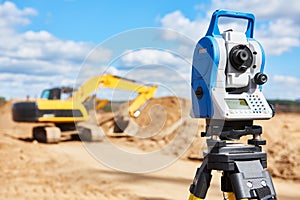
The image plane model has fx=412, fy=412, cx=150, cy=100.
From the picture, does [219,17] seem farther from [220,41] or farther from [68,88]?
[68,88]

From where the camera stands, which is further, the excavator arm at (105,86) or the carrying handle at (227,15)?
the excavator arm at (105,86)

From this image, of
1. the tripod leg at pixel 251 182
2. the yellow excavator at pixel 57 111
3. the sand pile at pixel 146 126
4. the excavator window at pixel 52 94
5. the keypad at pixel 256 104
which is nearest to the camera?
the tripod leg at pixel 251 182

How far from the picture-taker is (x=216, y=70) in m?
2.71

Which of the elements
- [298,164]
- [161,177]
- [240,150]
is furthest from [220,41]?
[298,164]

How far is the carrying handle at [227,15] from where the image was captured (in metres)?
2.87

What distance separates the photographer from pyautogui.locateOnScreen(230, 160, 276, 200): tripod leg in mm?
2623

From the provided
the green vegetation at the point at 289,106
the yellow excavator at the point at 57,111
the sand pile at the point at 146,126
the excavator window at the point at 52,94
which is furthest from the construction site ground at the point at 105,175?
the green vegetation at the point at 289,106

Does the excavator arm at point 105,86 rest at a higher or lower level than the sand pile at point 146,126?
higher

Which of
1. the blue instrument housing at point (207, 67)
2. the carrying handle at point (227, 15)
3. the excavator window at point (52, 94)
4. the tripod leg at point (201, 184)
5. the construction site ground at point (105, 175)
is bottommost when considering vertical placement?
the construction site ground at point (105, 175)

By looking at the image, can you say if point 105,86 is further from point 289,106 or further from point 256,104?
point 289,106

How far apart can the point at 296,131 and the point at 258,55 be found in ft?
34.8

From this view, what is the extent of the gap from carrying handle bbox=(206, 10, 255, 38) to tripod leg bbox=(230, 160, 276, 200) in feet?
3.00

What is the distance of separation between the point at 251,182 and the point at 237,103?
52 cm

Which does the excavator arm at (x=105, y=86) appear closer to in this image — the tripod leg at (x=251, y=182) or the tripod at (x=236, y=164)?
the tripod at (x=236, y=164)
